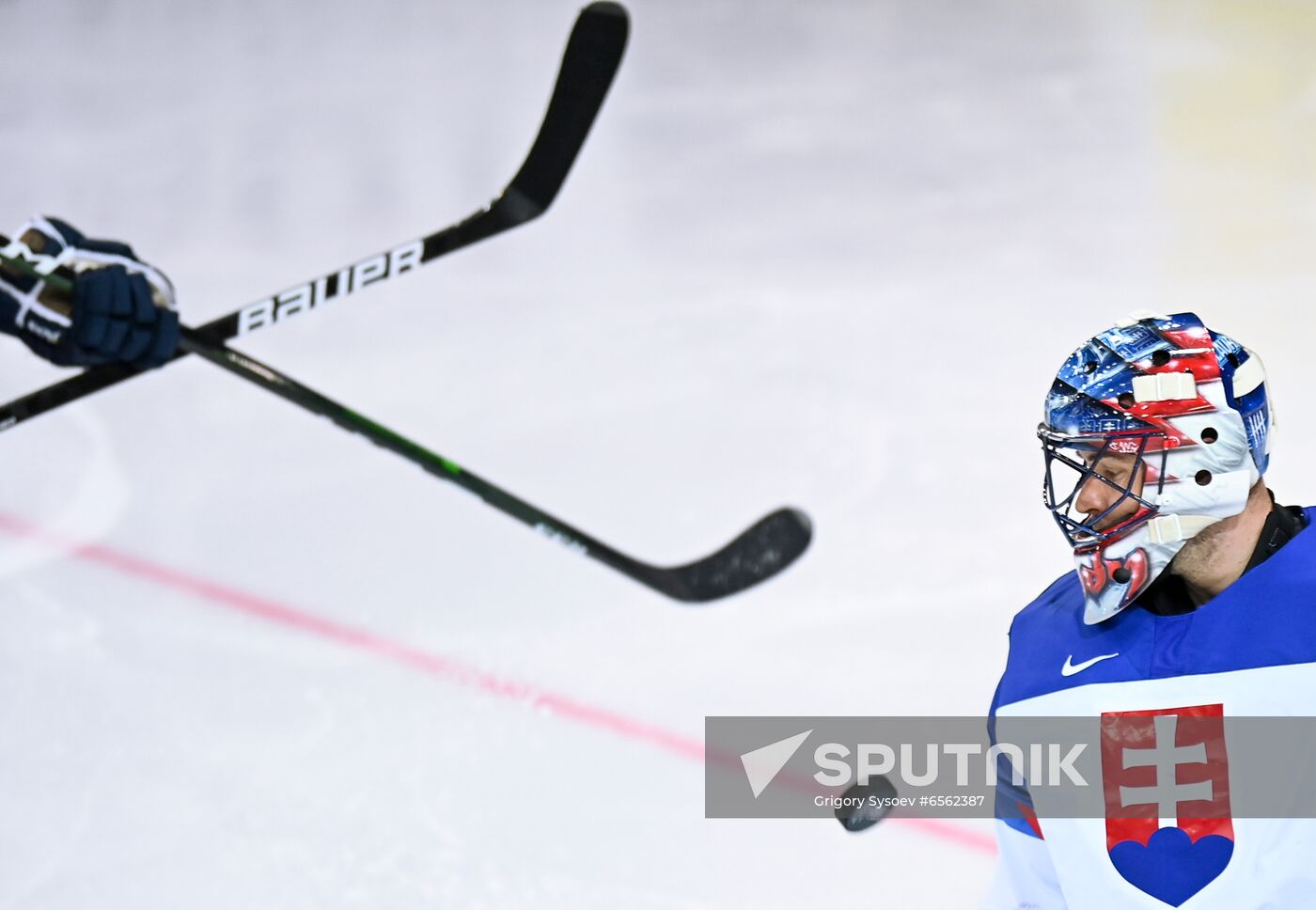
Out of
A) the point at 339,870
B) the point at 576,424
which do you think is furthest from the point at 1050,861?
the point at 576,424

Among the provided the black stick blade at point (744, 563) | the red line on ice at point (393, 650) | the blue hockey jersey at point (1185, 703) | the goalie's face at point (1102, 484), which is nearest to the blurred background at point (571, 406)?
the red line on ice at point (393, 650)

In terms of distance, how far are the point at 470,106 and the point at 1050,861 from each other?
8.93 feet

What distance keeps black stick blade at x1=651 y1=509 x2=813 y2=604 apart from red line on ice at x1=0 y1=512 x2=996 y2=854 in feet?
0.85

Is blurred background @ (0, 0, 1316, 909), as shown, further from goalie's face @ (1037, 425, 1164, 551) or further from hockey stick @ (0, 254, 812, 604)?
goalie's face @ (1037, 425, 1164, 551)

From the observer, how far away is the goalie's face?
1362 mm

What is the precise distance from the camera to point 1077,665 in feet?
4.64

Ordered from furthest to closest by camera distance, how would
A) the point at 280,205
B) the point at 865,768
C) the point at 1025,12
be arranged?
the point at 1025,12 → the point at 280,205 → the point at 865,768

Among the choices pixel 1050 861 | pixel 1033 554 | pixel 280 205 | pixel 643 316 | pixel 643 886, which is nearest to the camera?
pixel 1050 861

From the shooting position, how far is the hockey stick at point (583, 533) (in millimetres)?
2438

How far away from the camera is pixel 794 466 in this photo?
2990 millimetres

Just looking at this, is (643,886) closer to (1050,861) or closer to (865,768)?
(865,768)

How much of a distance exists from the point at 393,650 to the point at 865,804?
1328 millimetres

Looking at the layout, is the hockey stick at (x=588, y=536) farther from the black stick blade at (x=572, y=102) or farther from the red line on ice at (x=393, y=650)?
the black stick blade at (x=572, y=102)

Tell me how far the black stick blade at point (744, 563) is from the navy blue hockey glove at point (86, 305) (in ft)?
3.16
